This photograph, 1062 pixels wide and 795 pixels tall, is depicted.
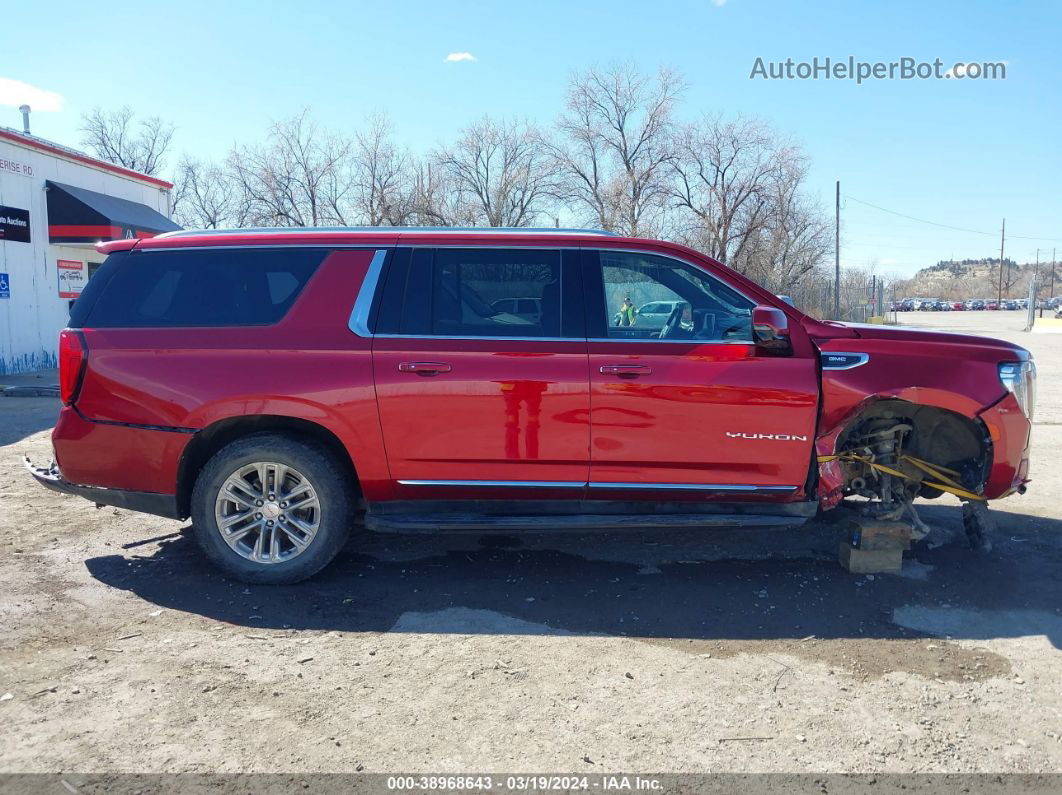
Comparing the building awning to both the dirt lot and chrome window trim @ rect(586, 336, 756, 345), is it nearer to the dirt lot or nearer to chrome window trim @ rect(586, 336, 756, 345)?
the dirt lot

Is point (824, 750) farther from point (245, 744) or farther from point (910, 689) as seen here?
point (245, 744)

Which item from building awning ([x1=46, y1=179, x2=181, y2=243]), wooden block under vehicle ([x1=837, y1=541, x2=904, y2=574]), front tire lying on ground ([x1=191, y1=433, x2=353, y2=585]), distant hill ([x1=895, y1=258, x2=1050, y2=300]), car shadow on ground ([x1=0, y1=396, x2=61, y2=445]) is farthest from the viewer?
distant hill ([x1=895, y1=258, x2=1050, y2=300])

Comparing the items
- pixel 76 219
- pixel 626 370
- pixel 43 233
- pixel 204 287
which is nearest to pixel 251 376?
pixel 204 287

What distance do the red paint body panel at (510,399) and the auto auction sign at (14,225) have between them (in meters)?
13.6

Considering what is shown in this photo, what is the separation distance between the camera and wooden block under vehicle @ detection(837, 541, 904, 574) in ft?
15.9

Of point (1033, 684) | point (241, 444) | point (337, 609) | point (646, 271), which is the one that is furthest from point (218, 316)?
point (1033, 684)

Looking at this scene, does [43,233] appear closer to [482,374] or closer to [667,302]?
[482,374]

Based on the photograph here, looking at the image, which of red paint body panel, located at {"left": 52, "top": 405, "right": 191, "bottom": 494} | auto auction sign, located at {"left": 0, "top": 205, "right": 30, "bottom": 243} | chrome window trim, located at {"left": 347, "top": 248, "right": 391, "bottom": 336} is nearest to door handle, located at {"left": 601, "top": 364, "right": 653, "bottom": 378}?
chrome window trim, located at {"left": 347, "top": 248, "right": 391, "bottom": 336}

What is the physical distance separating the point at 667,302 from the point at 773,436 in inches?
39.0

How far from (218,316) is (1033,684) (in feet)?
15.1

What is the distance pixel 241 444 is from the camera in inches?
182

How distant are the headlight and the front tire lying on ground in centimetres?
393

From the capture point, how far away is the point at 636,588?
15.4 feet

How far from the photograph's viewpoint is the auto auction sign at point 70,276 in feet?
58.4
